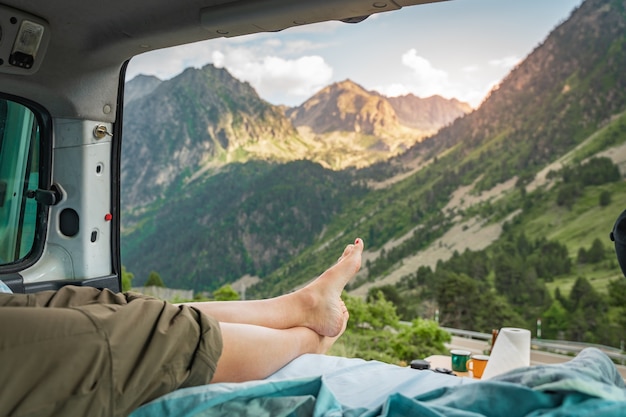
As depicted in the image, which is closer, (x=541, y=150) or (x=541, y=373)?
(x=541, y=373)

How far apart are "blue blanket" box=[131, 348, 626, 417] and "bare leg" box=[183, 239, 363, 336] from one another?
1.29ft

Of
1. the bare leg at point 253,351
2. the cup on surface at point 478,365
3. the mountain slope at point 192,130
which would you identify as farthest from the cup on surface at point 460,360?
the mountain slope at point 192,130

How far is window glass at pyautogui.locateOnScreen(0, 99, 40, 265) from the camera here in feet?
8.21

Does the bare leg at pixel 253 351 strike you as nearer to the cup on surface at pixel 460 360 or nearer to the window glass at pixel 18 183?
the cup on surface at pixel 460 360

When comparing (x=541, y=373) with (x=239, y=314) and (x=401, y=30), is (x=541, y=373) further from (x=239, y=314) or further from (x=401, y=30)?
(x=401, y=30)

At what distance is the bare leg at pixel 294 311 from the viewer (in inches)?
66.4

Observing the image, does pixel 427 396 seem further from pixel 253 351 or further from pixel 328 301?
pixel 328 301

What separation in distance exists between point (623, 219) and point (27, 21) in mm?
1939

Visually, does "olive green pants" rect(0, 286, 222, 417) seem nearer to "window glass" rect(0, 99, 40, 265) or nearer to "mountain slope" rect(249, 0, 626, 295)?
"window glass" rect(0, 99, 40, 265)

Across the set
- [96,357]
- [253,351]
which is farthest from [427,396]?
[96,357]

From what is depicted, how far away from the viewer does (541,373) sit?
994mm

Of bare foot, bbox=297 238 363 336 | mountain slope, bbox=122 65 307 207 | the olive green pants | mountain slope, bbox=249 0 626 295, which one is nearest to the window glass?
bare foot, bbox=297 238 363 336

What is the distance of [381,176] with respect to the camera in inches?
626

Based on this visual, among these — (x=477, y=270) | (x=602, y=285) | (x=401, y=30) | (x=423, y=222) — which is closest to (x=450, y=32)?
(x=401, y=30)
